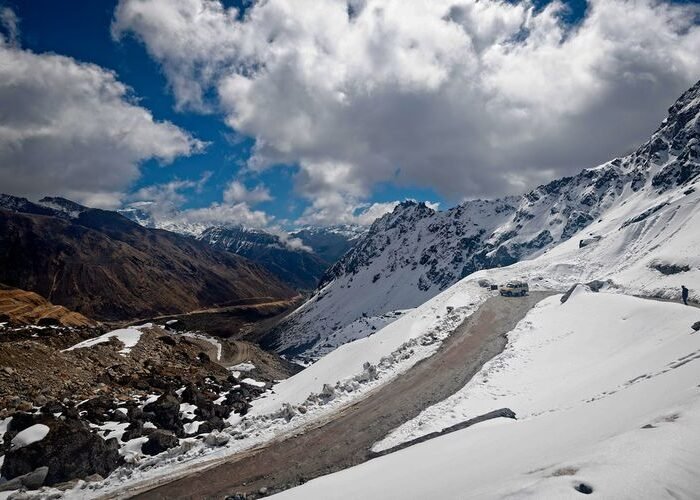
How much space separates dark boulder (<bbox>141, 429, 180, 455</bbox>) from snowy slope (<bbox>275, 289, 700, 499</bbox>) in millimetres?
10109

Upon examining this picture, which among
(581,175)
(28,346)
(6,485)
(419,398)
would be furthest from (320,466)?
(581,175)

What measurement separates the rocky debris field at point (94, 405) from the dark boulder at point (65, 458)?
4cm

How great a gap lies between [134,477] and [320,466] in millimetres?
8285

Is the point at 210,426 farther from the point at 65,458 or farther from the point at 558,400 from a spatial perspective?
the point at 558,400

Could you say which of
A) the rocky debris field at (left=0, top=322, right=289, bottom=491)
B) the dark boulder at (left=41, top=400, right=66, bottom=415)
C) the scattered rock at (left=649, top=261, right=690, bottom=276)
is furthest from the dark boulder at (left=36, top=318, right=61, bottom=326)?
the scattered rock at (left=649, top=261, right=690, bottom=276)

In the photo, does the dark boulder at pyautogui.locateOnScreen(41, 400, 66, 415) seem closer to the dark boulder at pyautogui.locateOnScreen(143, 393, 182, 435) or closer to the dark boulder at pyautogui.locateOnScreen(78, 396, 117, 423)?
the dark boulder at pyautogui.locateOnScreen(78, 396, 117, 423)

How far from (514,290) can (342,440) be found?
135 ft

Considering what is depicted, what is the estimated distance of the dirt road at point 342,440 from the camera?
1627 centimetres

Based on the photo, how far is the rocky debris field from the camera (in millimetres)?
18719

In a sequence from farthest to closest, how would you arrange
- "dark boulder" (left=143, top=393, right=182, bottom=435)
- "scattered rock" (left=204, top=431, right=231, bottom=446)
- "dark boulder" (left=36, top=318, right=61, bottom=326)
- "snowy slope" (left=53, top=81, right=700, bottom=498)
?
"dark boulder" (left=36, top=318, right=61, bottom=326) → "dark boulder" (left=143, top=393, right=182, bottom=435) → "scattered rock" (left=204, top=431, right=231, bottom=446) → "snowy slope" (left=53, top=81, right=700, bottom=498)

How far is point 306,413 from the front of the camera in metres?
22.3

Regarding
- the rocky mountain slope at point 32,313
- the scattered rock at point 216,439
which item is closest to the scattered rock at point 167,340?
the rocky mountain slope at point 32,313

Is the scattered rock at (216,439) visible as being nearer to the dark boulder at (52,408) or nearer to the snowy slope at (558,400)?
the snowy slope at (558,400)

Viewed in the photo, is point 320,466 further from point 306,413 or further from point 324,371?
point 324,371
